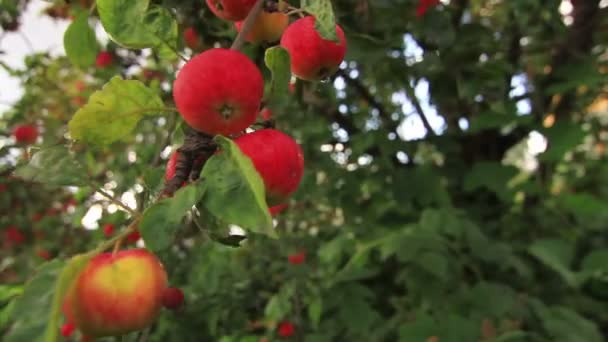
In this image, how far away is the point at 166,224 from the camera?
625 millimetres

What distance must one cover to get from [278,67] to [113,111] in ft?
0.68

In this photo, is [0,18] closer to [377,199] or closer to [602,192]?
[377,199]

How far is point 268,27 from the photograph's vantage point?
93 cm

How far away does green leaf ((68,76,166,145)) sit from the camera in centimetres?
73

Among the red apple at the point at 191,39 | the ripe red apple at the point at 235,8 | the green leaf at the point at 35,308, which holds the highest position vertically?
the ripe red apple at the point at 235,8

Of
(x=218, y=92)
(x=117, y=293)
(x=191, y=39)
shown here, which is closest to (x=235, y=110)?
(x=218, y=92)

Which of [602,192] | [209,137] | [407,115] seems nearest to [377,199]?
[407,115]

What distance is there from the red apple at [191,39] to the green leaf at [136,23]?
62 cm

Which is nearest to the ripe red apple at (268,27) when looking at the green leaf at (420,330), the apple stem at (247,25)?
the apple stem at (247,25)

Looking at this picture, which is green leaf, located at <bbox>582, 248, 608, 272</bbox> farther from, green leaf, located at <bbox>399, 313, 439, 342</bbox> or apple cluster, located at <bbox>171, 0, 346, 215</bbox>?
apple cluster, located at <bbox>171, 0, 346, 215</bbox>

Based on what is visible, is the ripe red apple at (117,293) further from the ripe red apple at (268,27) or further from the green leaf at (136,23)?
the ripe red apple at (268,27)

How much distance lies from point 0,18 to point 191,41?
2.95 ft

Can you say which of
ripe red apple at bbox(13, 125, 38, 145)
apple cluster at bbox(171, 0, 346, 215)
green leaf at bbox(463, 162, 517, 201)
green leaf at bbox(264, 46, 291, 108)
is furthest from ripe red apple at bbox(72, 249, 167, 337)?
ripe red apple at bbox(13, 125, 38, 145)

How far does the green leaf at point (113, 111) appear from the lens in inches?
28.7
